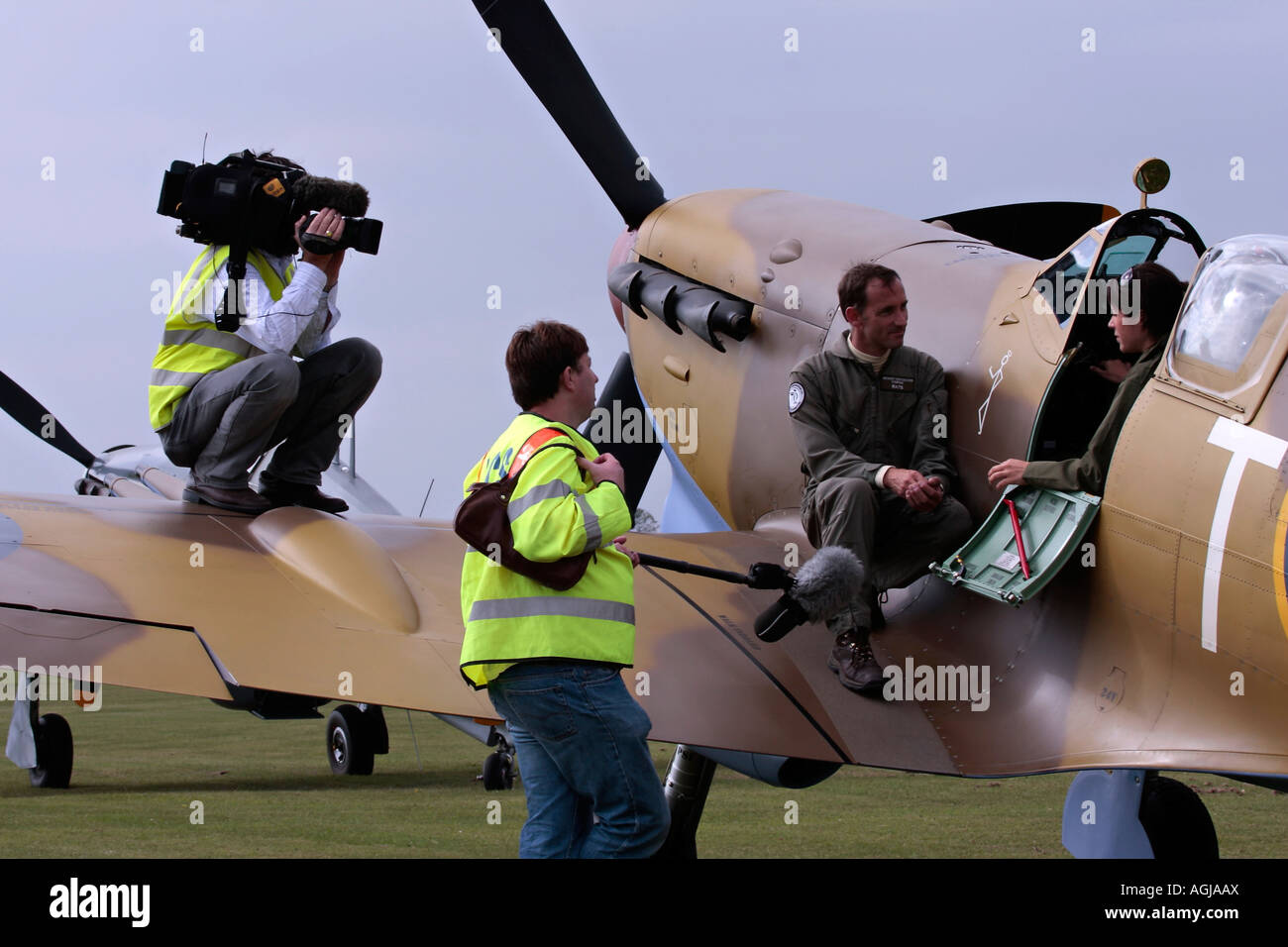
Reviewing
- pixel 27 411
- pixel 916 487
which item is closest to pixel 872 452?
pixel 916 487

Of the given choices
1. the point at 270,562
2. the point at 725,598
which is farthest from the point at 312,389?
the point at 725,598

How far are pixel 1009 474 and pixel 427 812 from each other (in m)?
6.36

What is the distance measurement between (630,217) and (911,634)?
146 inches

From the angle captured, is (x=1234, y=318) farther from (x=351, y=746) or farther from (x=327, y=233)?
(x=351, y=746)

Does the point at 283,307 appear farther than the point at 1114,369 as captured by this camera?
Yes

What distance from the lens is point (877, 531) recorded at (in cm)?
512

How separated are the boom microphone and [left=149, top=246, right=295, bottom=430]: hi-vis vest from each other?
102 inches

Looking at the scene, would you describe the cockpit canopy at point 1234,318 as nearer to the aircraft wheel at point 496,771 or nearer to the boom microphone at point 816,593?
the boom microphone at point 816,593

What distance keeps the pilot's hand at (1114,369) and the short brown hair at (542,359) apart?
6.53ft

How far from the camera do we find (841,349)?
5355mm

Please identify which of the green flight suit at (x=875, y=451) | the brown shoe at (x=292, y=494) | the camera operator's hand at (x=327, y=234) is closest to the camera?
the green flight suit at (x=875, y=451)

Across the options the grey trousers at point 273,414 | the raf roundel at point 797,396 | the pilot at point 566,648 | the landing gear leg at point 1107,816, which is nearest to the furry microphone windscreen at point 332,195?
the grey trousers at point 273,414

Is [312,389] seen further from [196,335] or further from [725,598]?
[725,598]

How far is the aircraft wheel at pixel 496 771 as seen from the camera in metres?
11.7
